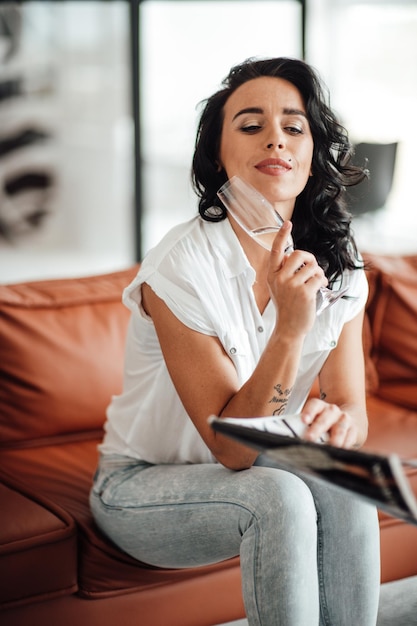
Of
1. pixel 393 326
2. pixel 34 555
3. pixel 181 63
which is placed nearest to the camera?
pixel 34 555

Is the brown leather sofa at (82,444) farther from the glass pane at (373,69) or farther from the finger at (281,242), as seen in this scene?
the glass pane at (373,69)

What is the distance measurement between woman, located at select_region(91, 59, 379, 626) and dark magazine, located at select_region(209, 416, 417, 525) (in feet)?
0.70

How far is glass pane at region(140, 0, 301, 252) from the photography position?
512 centimetres

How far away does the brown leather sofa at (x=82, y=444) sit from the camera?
5.63 feet

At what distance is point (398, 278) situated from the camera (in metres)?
2.66

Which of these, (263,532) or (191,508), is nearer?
(263,532)

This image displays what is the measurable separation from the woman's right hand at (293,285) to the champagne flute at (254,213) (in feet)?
→ 0.13

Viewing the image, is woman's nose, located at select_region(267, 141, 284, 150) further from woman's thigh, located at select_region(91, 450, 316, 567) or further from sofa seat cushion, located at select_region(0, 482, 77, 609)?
sofa seat cushion, located at select_region(0, 482, 77, 609)

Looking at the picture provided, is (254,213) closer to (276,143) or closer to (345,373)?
(276,143)

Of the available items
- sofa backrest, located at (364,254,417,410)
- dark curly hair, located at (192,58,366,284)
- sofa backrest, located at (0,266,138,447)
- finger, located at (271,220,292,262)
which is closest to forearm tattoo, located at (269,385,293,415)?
finger, located at (271,220,292,262)

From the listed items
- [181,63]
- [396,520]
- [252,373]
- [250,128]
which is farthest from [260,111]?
[181,63]

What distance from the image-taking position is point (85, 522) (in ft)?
5.87

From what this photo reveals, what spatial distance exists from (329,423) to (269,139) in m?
0.59

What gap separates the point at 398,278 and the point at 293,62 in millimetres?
1024
